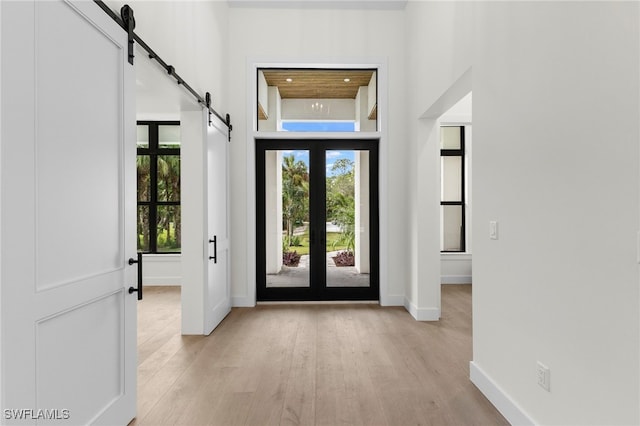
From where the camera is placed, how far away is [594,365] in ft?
5.43

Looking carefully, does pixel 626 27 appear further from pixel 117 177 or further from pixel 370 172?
pixel 370 172

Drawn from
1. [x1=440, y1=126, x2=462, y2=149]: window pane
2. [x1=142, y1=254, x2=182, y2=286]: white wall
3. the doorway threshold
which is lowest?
the doorway threshold

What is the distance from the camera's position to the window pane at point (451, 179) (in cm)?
704

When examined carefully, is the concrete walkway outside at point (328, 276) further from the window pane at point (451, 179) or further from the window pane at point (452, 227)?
the window pane at point (451, 179)

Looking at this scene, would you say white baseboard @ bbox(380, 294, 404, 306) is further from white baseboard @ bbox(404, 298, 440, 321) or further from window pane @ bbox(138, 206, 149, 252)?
window pane @ bbox(138, 206, 149, 252)

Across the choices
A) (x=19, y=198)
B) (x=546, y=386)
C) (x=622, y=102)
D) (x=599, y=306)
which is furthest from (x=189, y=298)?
(x=622, y=102)

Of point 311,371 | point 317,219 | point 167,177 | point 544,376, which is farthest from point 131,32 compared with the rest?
point 167,177

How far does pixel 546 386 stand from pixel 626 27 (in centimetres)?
169

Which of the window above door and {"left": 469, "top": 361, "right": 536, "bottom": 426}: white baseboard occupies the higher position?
the window above door

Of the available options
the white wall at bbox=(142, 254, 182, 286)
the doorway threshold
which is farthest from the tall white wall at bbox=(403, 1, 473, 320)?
the white wall at bbox=(142, 254, 182, 286)

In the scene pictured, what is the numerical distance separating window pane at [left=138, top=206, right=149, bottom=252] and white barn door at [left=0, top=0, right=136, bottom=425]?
5.01m

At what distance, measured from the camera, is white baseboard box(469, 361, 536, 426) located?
2.20 metres

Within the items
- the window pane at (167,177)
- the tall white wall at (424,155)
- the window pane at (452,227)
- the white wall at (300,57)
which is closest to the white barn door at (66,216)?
the white wall at (300,57)

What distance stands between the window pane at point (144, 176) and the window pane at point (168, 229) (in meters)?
0.35
